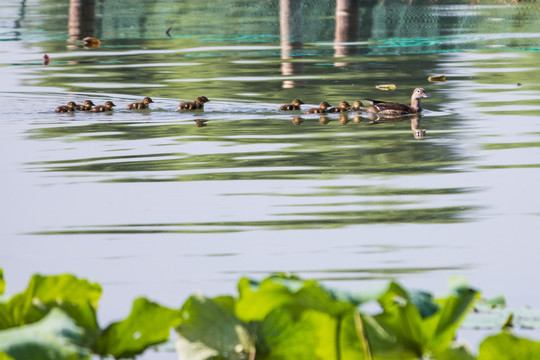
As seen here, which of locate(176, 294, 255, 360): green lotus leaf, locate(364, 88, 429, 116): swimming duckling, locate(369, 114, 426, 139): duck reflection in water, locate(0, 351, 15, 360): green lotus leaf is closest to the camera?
locate(0, 351, 15, 360): green lotus leaf

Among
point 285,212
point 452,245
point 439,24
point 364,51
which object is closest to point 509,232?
point 452,245

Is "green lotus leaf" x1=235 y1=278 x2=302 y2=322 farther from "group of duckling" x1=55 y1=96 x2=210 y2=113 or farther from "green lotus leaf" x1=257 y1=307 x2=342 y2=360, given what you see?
"group of duckling" x1=55 y1=96 x2=210 y2=113

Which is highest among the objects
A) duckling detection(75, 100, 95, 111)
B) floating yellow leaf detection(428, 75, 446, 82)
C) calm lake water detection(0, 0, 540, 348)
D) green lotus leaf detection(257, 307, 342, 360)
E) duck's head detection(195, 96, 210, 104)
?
green lotus leaf detection(257, 307, 342, 360)

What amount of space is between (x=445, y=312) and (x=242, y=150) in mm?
8291

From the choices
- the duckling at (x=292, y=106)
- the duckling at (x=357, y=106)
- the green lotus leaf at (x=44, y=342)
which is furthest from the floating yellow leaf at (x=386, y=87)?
the green lotus leaf at (x=44, y=342)

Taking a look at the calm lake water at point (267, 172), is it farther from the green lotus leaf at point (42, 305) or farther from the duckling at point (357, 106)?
the green lotus leaf at point (42, 305)

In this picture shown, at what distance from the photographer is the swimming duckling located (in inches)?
542

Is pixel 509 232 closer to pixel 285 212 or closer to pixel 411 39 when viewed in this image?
Answer: pixel 285 212

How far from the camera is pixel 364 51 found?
75.5ft

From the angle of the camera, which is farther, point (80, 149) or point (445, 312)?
point (80, 149)

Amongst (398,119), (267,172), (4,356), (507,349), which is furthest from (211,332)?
(398,119)

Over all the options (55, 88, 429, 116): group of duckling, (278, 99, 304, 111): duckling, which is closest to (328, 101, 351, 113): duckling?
(55, 88, 429, 116): group of duckling

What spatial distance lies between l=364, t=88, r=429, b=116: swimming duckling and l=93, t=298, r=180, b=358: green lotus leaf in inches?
421

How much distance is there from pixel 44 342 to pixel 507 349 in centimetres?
109
